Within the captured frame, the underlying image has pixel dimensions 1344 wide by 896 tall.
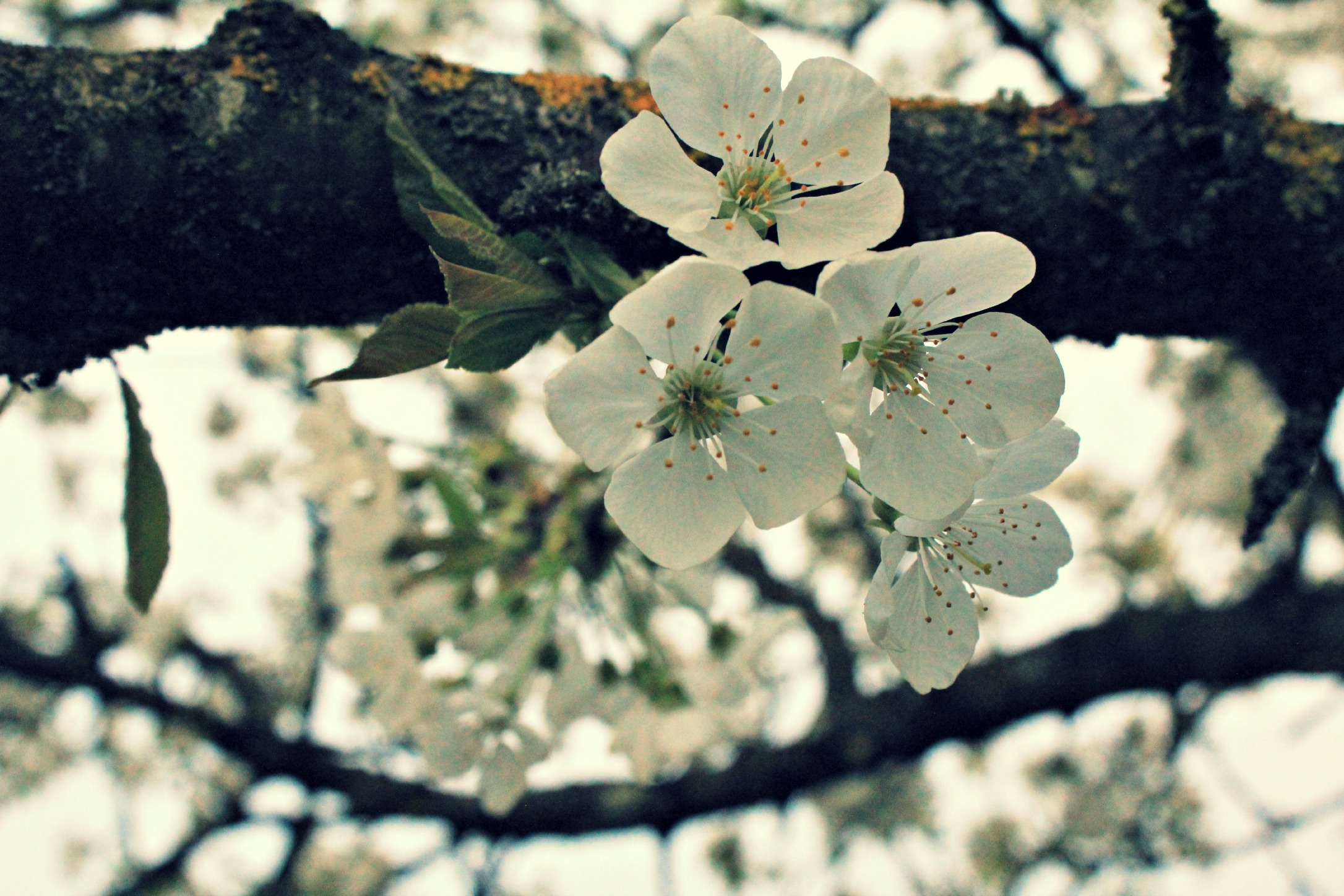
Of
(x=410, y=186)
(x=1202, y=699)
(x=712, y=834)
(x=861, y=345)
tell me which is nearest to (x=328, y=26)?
(x=410, y=186)

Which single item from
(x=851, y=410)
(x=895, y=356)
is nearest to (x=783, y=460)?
(x=851, y=410)

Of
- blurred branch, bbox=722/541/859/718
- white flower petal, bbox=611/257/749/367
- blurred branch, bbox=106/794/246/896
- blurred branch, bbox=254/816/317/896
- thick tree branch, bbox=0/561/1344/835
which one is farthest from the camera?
blurred branch, bbox=722/541/859/718

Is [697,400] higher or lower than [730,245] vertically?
lower

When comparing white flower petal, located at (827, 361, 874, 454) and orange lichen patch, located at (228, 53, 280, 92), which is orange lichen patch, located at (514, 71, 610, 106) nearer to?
orange lichen patch, located at (228, 53, 280, 92)

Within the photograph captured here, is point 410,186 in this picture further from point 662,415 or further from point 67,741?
point 67,741

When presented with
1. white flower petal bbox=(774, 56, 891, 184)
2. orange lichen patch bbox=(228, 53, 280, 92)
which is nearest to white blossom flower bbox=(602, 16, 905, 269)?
white flower petal bbox=(774, 56, 891, 184)

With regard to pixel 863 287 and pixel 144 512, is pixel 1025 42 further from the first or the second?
pixel 144 512
